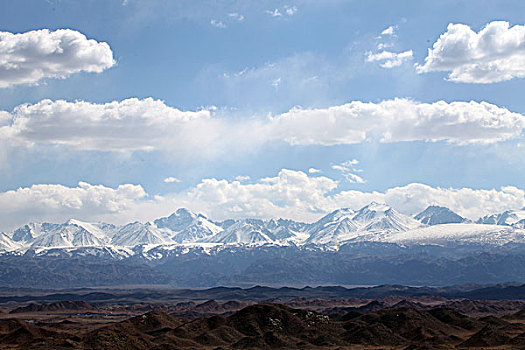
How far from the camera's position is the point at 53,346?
612 feet

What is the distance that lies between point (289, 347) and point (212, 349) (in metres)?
22.6

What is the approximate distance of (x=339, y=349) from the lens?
646 ft

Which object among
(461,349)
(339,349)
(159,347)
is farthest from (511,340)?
(159,347)

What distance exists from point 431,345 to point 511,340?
90.7ft

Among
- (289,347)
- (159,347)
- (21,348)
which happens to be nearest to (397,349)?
(289,347)

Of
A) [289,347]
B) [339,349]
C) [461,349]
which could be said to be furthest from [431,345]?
[289,347]

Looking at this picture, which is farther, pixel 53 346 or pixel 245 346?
pixel 245 346

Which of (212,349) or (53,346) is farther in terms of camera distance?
(212,349)

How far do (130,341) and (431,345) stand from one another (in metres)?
84.6

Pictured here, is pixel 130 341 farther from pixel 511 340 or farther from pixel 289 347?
pixel 511 340

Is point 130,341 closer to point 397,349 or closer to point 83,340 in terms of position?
point 83,340

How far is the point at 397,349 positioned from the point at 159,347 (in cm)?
6885

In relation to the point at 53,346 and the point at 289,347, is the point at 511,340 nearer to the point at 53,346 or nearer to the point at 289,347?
the point at 289,347

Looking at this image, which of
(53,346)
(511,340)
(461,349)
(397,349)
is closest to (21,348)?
(53,346)
